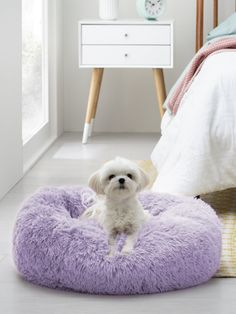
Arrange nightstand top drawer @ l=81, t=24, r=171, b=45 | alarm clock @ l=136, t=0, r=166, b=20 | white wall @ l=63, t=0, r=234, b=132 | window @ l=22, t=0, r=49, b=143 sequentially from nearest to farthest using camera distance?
1. window @ l=22, t=0, r=49, b=143
2. nightstand top drawer @ l=81, t=24, r=171, b=45
3. alarm clock @ l=136, t=0, r=166, b=20
4. white wall @ l=63, t=0, r=234, b=132

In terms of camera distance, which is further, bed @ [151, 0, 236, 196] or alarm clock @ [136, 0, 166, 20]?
alarm clock @ [136, 0, 166, 20]

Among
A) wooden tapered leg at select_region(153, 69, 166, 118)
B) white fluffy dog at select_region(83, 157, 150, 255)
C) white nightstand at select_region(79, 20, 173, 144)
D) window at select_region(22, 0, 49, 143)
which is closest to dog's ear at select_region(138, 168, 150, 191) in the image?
white fluffy dog at select_region(83, 157, 150, 255)

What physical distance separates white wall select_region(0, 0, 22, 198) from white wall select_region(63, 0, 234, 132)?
5.03 ft

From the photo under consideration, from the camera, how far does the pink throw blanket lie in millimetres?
3532

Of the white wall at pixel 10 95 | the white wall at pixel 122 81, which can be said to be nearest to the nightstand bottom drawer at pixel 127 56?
the white wall at pixel 122 81

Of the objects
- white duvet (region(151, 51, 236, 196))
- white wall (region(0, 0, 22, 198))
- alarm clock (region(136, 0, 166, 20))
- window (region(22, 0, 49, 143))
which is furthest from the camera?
alarm clock (region(136, 0, 166, 20))

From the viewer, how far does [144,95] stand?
537 cm

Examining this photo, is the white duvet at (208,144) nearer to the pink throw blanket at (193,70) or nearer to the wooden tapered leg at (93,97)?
the pink throw blanket at (193,70)

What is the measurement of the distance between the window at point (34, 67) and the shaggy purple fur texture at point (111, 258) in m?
1.82

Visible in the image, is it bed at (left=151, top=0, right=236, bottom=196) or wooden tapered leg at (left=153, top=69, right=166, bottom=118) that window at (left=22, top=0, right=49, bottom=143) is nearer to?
wooden tapered leg at (left=153, top=69, right=166, bottom=118)

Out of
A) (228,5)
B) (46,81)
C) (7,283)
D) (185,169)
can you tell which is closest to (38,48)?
(46,81)

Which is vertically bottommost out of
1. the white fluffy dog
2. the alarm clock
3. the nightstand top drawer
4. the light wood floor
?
the light wood floor

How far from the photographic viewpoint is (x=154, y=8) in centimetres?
486

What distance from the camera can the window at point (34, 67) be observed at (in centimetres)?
425
